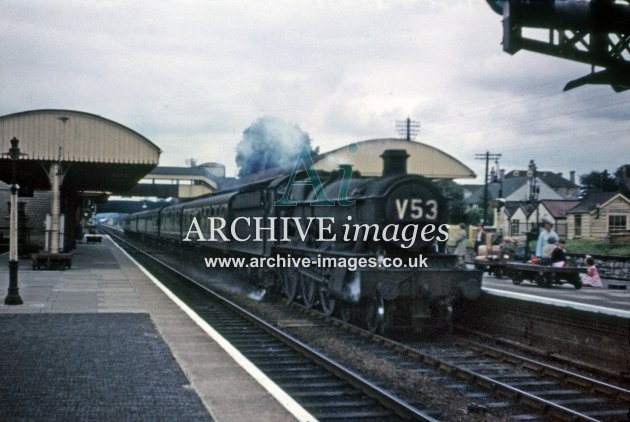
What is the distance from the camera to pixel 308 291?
542 inches

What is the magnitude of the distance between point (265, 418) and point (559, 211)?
48972mm

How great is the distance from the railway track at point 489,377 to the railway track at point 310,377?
9.1 inches

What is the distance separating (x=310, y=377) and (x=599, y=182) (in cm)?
4082

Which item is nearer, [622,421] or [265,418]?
[265,418]

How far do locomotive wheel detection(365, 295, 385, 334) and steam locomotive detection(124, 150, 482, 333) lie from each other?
16mm

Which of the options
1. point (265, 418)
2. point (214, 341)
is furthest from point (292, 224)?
point (265, 418)

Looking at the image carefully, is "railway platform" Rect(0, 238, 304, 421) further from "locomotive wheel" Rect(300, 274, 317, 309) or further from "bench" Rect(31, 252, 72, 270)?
"bench" Rect(31, 252, 72, 270)

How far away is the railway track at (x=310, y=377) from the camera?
262 inches

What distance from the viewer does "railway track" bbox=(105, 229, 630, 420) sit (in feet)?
23.0

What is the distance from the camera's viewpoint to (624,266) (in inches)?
998

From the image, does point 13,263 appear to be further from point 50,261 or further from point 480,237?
point 480,237

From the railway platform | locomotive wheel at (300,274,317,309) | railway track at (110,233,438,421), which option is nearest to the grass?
locomotive wheel at (300,274,317,309)

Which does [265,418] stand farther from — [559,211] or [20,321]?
[559,211]

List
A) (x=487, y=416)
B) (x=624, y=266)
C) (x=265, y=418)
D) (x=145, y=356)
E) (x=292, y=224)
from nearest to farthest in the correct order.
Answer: (x=265, y=418) < (x=487, y=416) < (x=145, y=356) < (x=292, y=224) < (x=624, y=266)
